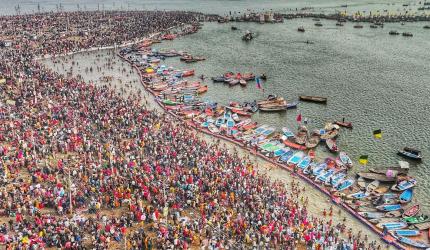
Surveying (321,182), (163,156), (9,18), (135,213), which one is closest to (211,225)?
(135,213)

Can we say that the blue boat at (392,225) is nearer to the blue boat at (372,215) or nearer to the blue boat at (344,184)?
the blue boat at (372,215)

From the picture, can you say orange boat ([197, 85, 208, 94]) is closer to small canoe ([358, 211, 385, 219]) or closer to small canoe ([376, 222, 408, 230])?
small canoe ([358, 211, 385, 219])

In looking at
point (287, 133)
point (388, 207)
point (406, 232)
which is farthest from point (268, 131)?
point (406, 232)

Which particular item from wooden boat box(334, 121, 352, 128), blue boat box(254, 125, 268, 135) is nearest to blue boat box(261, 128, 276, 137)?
blue boat box(254, 125, 268, 135)

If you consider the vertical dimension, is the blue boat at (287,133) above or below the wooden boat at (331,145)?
above

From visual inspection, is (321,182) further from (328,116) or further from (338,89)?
(338,89)

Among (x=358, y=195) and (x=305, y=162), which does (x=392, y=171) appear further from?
(x=305, y=162)

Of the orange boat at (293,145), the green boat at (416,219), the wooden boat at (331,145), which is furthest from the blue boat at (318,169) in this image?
the green boat at (416,219)
